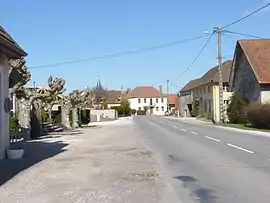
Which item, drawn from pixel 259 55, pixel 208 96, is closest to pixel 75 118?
pixel 259 55

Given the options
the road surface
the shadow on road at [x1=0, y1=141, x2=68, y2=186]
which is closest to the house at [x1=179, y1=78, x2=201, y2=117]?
the shadow on road at [x1=0, y1=141, x2=68, y2=186]

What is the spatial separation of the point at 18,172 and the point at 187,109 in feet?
298

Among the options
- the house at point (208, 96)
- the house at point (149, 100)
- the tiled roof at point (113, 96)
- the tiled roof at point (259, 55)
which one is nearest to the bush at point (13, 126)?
the tiled roof at point (259, 55)

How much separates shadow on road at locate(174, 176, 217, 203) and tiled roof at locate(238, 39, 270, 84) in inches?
1519

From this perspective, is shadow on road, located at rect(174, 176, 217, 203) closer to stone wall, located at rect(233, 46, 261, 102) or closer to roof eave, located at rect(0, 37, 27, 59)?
roof eave, located at rect(0, 37, 27, 59)

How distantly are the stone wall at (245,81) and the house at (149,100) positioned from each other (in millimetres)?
97981

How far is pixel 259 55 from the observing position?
52719mm

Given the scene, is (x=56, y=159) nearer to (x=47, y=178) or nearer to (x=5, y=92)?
(x=5, y=92)

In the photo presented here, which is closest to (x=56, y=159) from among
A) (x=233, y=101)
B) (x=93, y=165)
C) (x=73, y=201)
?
(x=93, y=165)

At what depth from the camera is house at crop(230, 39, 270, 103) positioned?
49625 millimetres

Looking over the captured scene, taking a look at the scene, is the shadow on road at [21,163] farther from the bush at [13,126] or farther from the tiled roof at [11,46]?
the bush at [13,126]

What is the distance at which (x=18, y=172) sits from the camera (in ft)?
45.2

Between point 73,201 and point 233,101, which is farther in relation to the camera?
point 233,101

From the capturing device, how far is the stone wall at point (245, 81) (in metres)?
51.6
